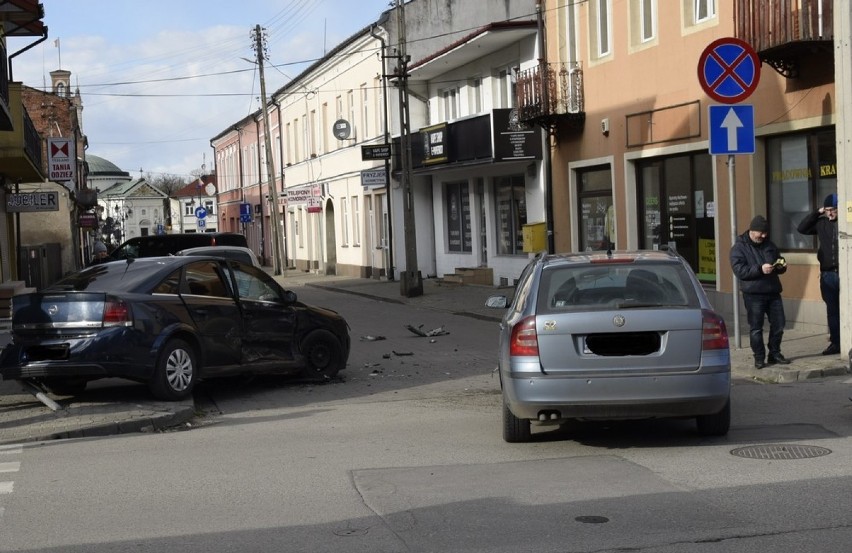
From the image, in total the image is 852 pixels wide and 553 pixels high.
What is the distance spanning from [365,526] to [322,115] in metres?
42.8

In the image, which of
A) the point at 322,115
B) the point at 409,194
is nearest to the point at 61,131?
the point at 322,115

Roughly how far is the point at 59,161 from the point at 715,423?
2573 cm

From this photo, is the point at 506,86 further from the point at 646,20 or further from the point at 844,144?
the point at 844,144

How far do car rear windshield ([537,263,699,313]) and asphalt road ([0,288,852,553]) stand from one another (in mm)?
1097

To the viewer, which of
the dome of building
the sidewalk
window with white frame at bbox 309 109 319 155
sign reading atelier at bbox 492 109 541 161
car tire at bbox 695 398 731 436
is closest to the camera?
car tire at bbox 695 398 731 436

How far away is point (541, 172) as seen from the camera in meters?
27.8

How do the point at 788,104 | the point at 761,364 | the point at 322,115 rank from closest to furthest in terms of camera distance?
the point at 761,364
the point at 788,104
the point at 322,115

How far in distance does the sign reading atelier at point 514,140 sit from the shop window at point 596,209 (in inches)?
96.0

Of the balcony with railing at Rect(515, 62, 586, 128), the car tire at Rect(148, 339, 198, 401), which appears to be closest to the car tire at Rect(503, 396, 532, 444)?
the car tire at Rect(148, 339, 198, 401)

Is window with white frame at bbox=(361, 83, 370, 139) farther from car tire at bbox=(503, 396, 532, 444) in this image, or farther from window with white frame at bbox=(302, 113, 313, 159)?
car tire at bbox=(503, 396, 532, 444)

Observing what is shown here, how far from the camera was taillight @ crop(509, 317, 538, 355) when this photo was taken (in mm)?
8398

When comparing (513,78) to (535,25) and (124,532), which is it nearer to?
(535,25)

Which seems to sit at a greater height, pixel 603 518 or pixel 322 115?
pixel 322 115

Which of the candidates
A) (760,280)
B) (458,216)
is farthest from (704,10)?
(458,216)
